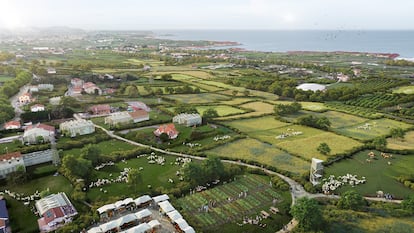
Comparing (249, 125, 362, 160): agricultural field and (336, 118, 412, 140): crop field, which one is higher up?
(336, 118, 412, 140): crop field

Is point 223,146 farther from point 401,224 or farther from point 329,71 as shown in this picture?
point 329,71

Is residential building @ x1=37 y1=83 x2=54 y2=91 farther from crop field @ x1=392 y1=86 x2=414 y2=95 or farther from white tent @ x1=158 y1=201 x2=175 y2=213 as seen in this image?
crop field @ x1=392 y1=86 x2=414 y2=95

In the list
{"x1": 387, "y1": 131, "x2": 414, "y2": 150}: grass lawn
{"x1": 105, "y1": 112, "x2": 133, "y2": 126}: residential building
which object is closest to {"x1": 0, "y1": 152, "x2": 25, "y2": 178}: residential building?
{"x1": 105, "y1": 112, "x2": 133, "y2": 126}: residential building

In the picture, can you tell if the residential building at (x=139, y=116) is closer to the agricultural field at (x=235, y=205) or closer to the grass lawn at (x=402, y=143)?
the agricultural field at (x=235, y=205)

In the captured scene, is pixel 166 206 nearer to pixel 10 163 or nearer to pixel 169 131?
pixel 169 131

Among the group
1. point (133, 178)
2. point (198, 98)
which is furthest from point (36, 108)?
point (133, 178)

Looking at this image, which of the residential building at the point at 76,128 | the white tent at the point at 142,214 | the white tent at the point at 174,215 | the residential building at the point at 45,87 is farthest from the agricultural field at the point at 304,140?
the residential building at the point at 45,87

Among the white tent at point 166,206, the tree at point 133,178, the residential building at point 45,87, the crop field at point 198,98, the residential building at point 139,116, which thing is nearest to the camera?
the white tent at point 166,206
